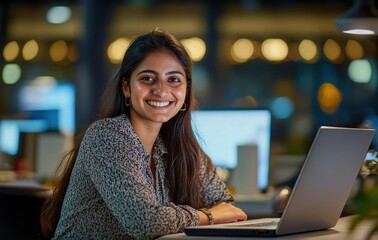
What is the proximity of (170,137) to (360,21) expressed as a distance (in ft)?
5.34

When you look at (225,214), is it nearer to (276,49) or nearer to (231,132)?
(231,132)

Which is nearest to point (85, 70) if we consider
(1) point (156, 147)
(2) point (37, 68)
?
(2) point (37, 68)

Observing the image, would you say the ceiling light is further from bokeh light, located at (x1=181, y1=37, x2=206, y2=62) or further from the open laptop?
bokeh light, located at (x1=181, y1=37, x2=206, y2=62)

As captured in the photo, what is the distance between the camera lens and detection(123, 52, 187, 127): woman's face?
302cm

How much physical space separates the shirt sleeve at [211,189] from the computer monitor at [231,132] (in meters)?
1.77

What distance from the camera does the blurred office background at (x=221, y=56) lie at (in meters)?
12.3

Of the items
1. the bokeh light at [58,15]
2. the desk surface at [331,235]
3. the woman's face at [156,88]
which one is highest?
the bokeh light at [58,15]

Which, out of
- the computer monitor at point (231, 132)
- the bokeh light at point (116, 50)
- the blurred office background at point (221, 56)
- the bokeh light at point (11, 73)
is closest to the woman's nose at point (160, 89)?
the computer monitor at point (231, 132)

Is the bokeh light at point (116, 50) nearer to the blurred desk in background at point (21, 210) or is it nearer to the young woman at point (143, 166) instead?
the blurred desk in background at point (21, 210)

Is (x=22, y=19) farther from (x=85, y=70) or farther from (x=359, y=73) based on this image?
(x=359, y=73)

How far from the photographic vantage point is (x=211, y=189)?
3.25m

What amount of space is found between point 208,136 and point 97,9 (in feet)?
27.0

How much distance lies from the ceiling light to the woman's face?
1639 millimetres

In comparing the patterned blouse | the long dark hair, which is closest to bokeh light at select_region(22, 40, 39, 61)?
the long dark hair
